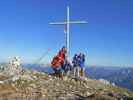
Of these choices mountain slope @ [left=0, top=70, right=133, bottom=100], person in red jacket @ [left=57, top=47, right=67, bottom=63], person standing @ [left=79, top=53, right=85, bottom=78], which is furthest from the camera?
person standing @ [left=79, top=53, right=85, bottom=78]

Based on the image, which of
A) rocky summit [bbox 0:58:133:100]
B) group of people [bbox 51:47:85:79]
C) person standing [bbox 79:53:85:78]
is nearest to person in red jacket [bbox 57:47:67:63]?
group of people [bbox 51:47:85:79]

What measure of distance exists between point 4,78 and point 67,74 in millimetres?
9909

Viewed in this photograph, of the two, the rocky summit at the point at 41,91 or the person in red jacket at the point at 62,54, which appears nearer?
the rocky summit at the point at 41,91

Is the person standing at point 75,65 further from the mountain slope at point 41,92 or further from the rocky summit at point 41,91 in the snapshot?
the mountain slope at point 41,92

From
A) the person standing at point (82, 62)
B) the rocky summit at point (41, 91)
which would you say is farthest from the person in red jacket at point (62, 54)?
the rocky summit at point (41, 91)

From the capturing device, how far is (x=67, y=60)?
37.1m

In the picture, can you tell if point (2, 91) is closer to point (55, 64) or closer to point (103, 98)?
point (103, 98)

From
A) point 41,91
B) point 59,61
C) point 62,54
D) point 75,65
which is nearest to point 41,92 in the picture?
point 41,91

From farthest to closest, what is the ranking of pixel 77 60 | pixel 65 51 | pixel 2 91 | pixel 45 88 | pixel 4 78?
pixel 77 60 → pixel 65 51 → pixel 4 78 → pixel 45 88 → pixel 2 91

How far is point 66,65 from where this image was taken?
120 ft

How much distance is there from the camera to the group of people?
117 ft

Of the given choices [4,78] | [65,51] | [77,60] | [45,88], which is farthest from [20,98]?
[77,60]

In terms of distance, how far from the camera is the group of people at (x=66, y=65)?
3581 cm

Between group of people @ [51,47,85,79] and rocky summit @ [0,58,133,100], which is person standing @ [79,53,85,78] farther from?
rocky summit @ [0,58,133,100]
